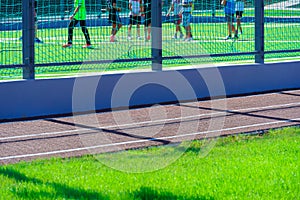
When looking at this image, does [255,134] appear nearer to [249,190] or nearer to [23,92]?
[249,190]

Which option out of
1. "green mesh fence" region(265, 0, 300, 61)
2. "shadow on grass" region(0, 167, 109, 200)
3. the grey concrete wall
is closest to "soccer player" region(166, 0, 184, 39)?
the grey concrete wall

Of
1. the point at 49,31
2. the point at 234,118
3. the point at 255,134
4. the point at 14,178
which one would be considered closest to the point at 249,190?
the point at 14,178

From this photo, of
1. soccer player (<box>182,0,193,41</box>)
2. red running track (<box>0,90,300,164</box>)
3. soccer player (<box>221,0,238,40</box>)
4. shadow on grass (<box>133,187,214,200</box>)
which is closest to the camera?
shadow on grass (<box>133,187,214,200</box>)

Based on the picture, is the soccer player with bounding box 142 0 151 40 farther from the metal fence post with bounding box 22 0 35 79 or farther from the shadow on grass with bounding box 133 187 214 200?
the shadow on grass with bounding box 133 187 214 200

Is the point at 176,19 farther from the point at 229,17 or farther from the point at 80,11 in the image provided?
the point at 80,11

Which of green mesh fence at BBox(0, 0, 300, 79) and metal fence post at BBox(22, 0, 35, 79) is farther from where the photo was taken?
green mesh fence at BBox(0, 0, 300, 79)

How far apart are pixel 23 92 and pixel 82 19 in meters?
1.84

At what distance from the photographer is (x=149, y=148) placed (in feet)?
30.3

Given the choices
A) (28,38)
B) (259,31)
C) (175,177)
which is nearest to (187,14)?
(259,31)

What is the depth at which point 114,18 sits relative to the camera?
13.6 metres

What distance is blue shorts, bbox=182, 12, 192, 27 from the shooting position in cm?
1482

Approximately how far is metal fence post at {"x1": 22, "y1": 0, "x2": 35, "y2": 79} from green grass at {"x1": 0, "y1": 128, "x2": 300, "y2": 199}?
393 cm

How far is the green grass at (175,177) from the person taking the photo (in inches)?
269

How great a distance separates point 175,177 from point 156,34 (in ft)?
21.8
